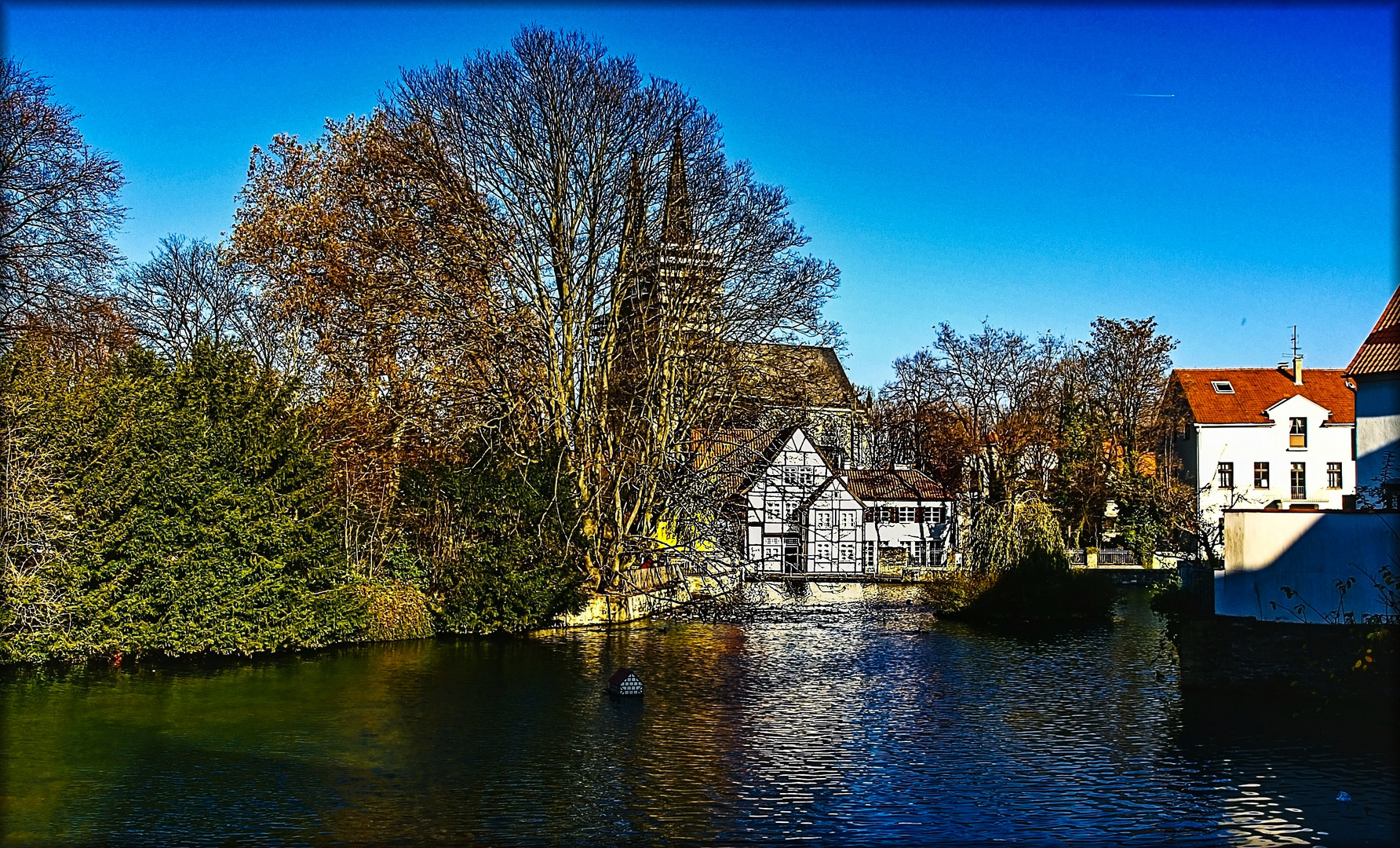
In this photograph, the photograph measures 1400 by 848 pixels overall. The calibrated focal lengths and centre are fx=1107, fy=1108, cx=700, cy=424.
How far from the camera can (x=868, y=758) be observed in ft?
45.3

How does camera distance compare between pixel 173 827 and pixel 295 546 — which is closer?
pixel 173 827

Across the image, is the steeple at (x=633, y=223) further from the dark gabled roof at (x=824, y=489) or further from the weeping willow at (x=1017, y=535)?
the dark gabled roof at (x=824, y=489)

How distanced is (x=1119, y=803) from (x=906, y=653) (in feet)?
35.5

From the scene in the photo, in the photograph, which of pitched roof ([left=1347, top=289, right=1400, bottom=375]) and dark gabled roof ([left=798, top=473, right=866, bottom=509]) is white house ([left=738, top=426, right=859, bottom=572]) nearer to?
dark gabled roof ([left=798, top=473, right=866, bottom=509])

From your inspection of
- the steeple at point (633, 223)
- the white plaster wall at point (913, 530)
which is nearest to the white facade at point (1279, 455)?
the white plaster wall at point (913, 530)

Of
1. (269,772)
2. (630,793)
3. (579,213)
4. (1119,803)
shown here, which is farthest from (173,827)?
(579,213)

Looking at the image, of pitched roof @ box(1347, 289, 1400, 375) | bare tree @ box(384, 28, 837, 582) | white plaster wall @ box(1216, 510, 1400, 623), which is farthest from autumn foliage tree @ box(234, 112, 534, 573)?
pitched roof @ box(1347, 289, 1400, 375)

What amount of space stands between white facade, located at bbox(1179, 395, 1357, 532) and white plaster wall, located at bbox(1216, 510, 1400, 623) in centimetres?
4040

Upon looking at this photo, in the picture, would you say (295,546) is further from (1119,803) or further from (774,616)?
(1119,803)

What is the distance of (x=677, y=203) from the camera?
2872 cm

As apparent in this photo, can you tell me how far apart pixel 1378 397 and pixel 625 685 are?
16.0 metres

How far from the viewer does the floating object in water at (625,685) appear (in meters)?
17.5

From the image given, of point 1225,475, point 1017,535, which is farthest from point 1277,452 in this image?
point 1017,535

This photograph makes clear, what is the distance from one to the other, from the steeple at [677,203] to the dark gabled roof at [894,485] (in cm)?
2293
